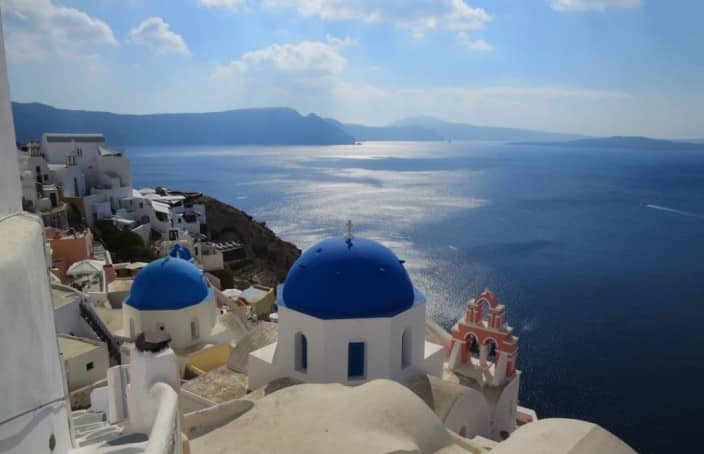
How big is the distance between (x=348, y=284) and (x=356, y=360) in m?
2.12

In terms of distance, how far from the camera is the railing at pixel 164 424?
14.8 feet

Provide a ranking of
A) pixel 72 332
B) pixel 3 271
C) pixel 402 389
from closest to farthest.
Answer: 1. pixel 3 271
2. pixel 402 389
3. pixel 72 332

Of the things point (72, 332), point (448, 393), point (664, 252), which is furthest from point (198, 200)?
point (664, 252)

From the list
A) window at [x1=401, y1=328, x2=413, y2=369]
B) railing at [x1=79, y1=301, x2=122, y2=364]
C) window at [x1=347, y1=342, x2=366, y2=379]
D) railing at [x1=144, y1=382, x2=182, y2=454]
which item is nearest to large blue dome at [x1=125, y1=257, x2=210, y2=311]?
railing at [x1=79, y1=301, x2=122, y2=364]

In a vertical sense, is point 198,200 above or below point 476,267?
above

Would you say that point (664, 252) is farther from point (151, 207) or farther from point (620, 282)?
point (151, 207)

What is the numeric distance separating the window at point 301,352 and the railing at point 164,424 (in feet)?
23.9

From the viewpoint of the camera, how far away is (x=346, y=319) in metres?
12.4

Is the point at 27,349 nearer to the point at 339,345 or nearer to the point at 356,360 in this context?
the point at 339,345

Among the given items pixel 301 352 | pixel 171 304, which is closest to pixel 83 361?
pixel 171 304

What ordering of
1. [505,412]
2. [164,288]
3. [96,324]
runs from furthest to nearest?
[96,324]
[164,288]
[505,412]

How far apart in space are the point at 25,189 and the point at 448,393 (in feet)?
108

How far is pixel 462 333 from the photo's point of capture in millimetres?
15453

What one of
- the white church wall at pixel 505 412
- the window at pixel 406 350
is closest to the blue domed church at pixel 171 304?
the window at pixel 406 350
